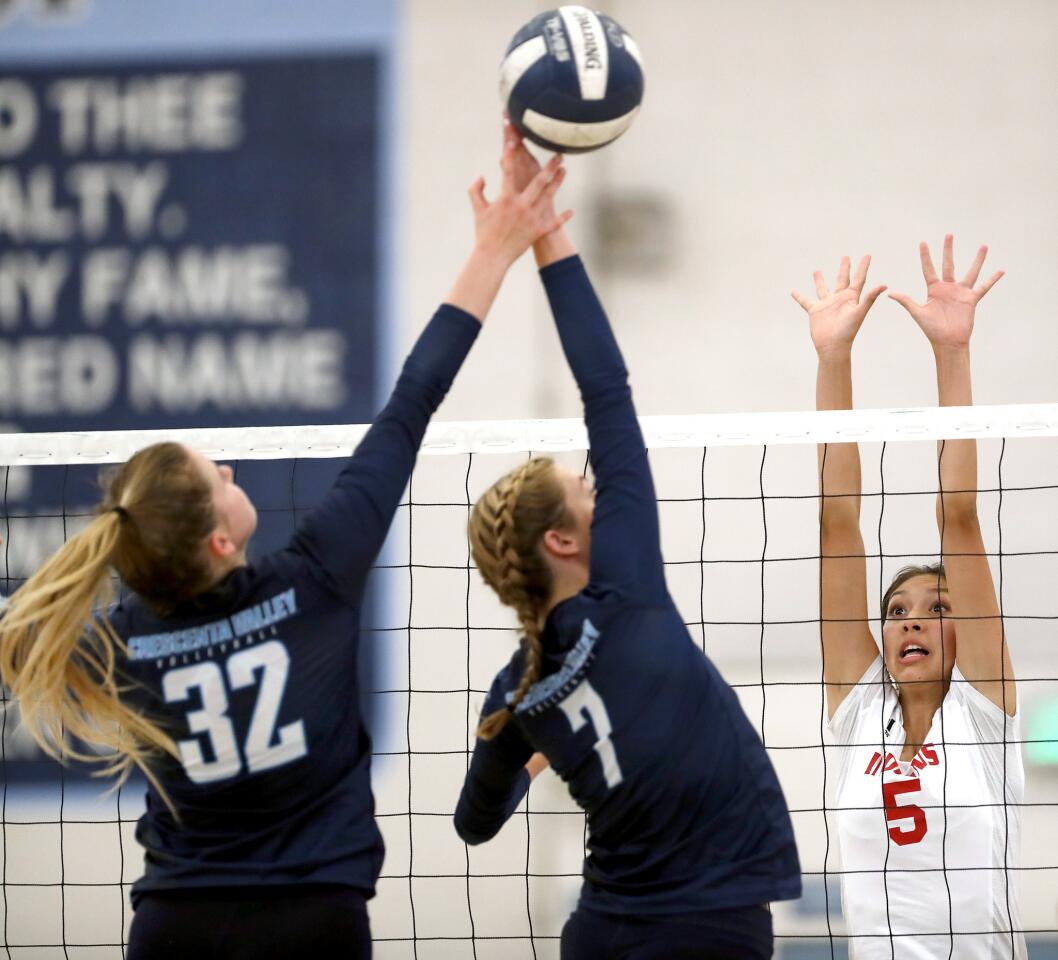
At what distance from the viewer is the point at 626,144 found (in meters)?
6.06

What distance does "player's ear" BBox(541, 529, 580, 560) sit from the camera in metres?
2.13

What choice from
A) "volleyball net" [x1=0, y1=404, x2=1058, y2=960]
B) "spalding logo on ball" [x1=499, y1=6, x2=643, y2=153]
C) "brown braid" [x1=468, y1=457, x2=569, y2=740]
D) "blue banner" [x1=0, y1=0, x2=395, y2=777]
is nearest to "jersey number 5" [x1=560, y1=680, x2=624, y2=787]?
"brown braid" [x1=468, y1=457, x2=569, y2=740]

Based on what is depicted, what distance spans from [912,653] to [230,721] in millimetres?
1738

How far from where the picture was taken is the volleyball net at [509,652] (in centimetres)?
564

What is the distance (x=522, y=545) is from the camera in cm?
212

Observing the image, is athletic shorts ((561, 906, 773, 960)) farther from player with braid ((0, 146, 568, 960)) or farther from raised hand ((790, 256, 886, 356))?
raised hand ((790, 256, 886, 356))

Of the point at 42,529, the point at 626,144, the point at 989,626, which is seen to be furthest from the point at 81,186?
the point at 989,626

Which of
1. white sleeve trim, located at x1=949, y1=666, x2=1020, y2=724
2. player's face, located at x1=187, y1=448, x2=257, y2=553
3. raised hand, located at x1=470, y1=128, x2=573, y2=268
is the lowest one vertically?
white sleeve trim, located at x1=949, y1=666, x2=1020, y2=724

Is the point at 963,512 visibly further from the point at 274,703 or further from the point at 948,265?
the point at 274,703

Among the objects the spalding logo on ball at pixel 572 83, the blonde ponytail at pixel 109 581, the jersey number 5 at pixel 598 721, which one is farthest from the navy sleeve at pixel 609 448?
the blonde ponytail at pixel 109 581

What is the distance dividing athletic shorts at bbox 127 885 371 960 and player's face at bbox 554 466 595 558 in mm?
650

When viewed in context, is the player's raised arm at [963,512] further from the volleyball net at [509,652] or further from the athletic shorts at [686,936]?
the volleyball net at [509,652]

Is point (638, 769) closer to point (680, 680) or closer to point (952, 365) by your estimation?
point (680, 680)

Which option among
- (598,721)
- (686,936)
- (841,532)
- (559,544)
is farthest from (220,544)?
(841,532)
